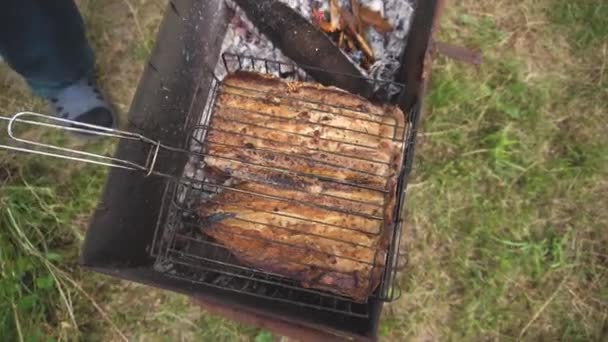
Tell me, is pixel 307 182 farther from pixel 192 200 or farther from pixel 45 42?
pixel 45 42

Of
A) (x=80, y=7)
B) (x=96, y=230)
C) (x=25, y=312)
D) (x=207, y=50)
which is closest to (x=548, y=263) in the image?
(x=207, y=50)

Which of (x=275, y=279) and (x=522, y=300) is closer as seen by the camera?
(x=275, y=279)

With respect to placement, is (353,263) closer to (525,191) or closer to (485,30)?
(525,191)

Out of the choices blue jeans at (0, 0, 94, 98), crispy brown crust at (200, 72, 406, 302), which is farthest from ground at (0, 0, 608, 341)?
crispy brown crust at (200, 72, 406, 302)

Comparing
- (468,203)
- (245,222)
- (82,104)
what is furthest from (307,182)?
(82,104)

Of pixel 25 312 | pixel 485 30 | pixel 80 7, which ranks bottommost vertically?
pixel 25 312

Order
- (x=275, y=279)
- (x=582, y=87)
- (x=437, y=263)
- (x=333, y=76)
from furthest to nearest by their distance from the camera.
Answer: (x=582, y=87) < (x=437, y=263) < (x=333, y=76) < (x=275, y=279)

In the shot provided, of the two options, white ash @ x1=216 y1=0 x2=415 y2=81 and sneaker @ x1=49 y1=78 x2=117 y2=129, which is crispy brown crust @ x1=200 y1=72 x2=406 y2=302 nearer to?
white ash @ x1=216 y1=0 x2=415 y2=81
